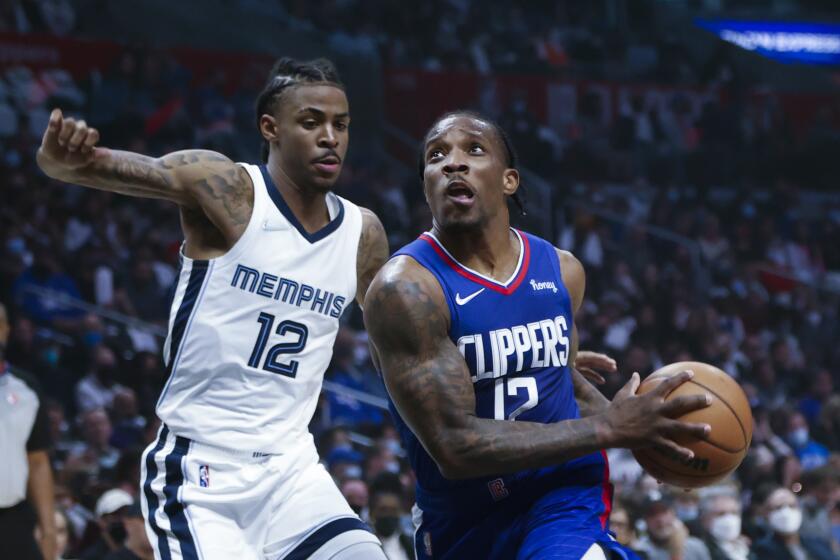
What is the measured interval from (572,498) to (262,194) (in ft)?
4.71

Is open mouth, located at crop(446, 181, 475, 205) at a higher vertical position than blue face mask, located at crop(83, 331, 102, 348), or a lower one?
higher

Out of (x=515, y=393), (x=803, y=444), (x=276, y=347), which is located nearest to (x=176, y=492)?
(x=276, y=347)

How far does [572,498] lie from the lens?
12.3 ft

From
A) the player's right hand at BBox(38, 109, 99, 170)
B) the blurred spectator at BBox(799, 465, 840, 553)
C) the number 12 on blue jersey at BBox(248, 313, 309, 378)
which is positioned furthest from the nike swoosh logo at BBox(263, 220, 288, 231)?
the blurred spectator at BBox(799, 465, 840, 553)

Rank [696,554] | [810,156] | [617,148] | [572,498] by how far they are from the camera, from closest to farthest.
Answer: [572,498] → [696,554] → [617,148] → [810,156]

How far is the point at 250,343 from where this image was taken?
398 cm

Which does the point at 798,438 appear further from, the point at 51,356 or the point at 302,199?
the point at 302,199

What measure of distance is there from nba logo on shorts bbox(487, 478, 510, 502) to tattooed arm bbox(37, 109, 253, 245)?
1158mm

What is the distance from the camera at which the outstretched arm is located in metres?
3.28

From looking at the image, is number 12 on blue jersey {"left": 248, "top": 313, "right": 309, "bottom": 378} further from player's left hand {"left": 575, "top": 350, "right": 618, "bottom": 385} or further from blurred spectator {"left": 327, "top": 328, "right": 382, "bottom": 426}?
blurred spectator {"left": 327, "top": 328, "right": 382, "bottom": 426}

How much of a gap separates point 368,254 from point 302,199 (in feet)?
1.05

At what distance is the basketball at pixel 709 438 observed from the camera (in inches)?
136

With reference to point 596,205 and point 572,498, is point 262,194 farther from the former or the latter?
point 596,205

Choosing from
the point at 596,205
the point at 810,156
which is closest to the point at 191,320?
the point at 596,205
